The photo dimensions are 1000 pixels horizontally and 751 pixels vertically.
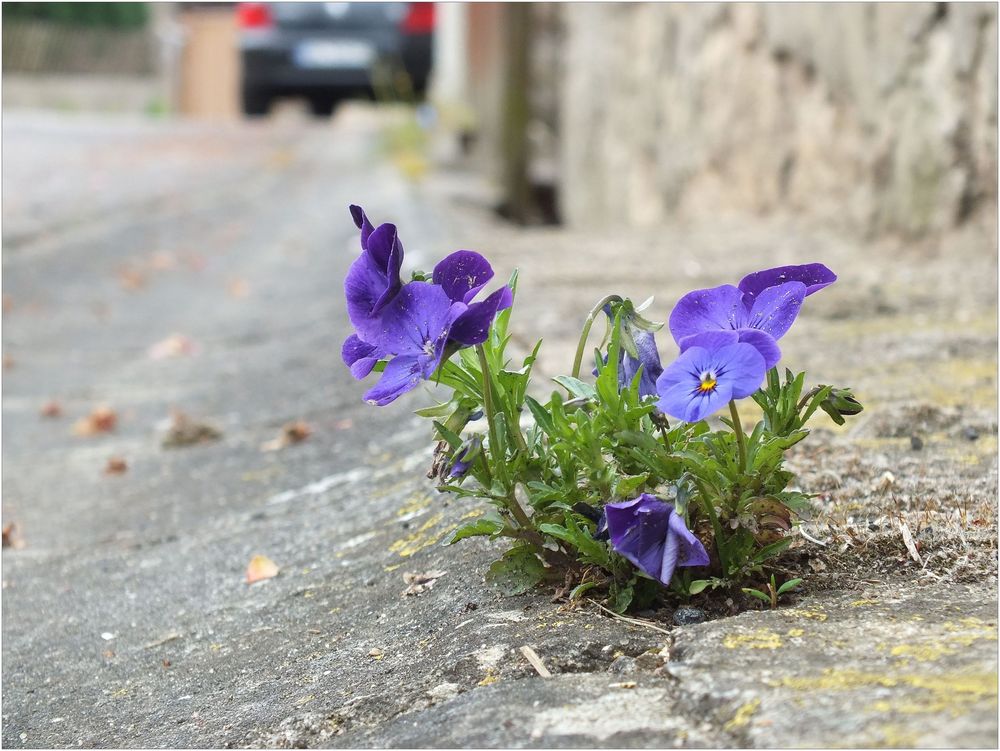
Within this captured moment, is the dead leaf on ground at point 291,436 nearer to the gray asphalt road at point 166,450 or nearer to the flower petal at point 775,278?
the gray asphalt road at point 166,450

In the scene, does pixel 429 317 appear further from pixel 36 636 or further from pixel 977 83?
pixel 977 83

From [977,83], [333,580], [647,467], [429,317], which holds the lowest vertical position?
[333,580]

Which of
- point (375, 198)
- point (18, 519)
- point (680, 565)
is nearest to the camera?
point (680, 565)

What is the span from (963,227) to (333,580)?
2.59 meters

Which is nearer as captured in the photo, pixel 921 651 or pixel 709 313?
pixel 921 651

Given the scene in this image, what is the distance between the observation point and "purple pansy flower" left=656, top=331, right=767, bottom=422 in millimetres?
1188

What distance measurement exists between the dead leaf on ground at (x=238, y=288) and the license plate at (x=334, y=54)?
737 centimetres

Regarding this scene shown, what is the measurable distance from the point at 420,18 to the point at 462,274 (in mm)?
11262

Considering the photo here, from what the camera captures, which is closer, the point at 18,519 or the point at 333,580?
the point at 333,580

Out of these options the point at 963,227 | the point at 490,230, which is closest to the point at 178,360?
the point at 490,230

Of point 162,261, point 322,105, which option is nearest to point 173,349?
point 162,261

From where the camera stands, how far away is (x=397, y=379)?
1275mm

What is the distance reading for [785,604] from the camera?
1.34 m

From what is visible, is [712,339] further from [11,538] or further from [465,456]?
[11,538]
